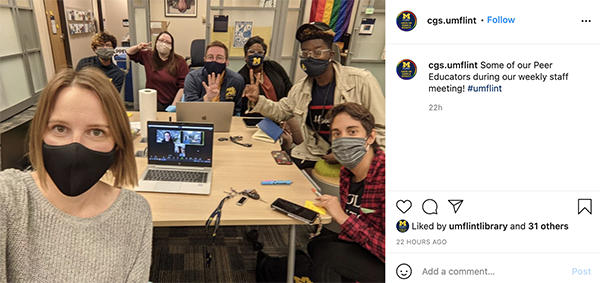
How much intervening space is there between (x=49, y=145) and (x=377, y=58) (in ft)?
15.5

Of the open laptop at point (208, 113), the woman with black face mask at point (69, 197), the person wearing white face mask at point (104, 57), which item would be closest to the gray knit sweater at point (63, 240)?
the woman with black face mask at point (69, 197)

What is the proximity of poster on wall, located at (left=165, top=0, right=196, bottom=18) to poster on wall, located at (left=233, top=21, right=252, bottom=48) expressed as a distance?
5.27ft

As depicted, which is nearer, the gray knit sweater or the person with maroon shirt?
the gray knit sweater

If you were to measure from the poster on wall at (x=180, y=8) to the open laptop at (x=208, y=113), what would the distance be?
4.02 metres

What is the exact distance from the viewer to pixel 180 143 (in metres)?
1.85
